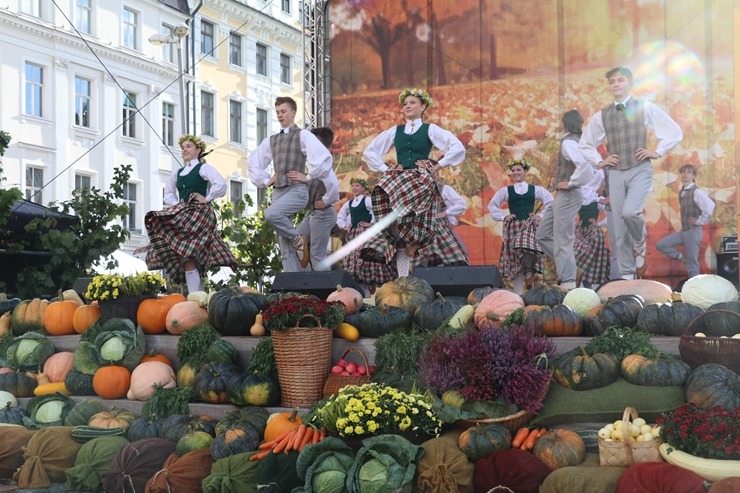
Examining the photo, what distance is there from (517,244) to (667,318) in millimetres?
6032

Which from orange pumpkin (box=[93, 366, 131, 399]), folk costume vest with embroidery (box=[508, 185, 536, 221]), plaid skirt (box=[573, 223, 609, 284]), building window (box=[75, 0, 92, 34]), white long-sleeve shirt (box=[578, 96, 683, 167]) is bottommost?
orange pumpkin (box=[93, 366, 131, 399])

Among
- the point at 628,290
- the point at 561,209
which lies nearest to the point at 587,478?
the point at 628,290

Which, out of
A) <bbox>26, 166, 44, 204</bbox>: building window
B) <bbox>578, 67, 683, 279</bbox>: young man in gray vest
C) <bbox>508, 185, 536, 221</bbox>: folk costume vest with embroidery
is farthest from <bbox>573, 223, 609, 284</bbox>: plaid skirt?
<bbox>26, 166, 44, 204</bbox>: building window

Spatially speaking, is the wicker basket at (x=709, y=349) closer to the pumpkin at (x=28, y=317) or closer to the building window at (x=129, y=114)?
the pumpkin at (x=28, y=317)

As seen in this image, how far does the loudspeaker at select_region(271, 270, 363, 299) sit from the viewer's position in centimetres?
765

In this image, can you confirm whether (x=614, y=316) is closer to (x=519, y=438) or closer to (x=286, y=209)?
(x=519, y=438)

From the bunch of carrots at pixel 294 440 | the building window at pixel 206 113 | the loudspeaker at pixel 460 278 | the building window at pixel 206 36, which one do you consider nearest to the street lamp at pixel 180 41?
the building window at pixel 206 113

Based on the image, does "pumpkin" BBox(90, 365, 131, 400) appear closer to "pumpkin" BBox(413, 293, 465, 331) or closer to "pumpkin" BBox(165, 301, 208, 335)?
"pumpkin" BBox(165, 301, 208, 335)

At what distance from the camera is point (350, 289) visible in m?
7.19

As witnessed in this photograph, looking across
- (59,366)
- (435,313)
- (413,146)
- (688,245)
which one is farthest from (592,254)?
(59,366)

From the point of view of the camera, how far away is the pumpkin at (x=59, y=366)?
739 centimetres

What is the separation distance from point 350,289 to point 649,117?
3585 millimetres

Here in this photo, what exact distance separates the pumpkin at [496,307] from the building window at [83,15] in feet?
75.6

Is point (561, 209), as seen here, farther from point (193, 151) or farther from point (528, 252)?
point (193, 151)
